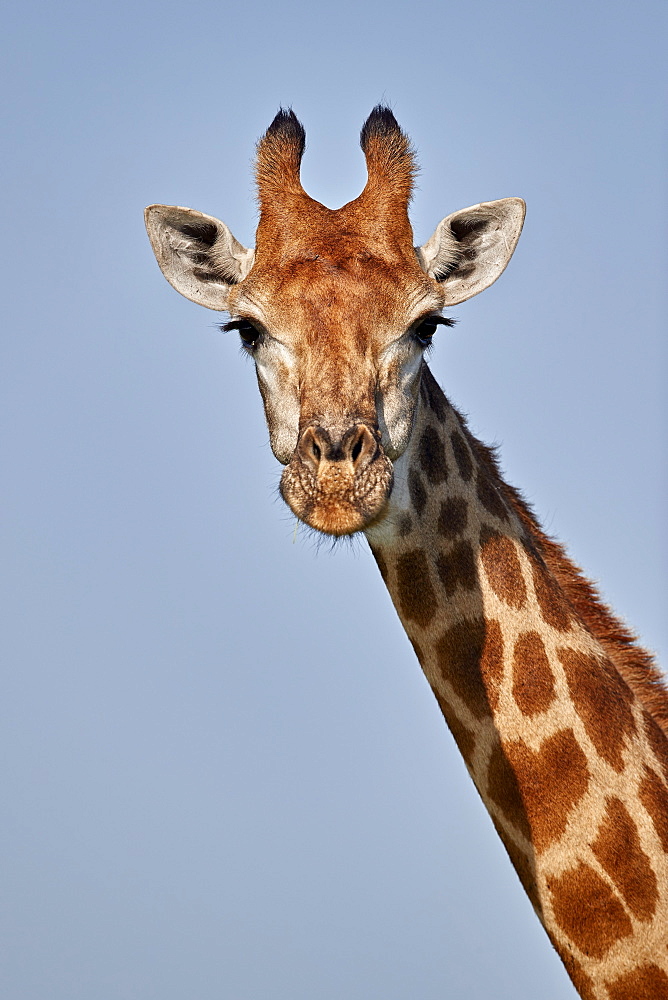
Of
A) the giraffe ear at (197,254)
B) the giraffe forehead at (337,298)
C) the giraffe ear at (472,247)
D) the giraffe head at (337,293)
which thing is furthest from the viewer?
the giraffe ear at (197,254)

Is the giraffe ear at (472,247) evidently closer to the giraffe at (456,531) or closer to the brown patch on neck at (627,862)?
the giraffe at (456,531)

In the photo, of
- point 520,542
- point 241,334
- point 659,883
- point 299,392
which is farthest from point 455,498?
point 659,883

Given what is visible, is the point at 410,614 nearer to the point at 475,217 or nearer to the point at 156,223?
the point at 475,217

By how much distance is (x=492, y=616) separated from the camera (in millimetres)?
7078

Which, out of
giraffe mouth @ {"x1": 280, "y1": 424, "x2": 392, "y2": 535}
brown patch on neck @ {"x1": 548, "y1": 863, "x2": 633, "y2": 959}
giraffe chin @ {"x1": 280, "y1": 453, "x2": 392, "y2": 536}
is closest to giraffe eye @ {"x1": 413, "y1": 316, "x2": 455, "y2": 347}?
giraffe mouth @ {"x1": 280, "y1": 424, "x2": 392, "y2": 535}

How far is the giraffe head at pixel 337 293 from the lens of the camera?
6.38 metres

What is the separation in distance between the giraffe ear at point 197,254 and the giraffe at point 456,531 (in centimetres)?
1

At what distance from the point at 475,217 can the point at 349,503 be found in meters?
2.75

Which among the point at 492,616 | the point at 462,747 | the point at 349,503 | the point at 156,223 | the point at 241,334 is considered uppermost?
the point at 156,223

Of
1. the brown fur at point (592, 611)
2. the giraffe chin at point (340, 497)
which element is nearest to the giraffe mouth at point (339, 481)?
the giraffe chin at point (340, 497)

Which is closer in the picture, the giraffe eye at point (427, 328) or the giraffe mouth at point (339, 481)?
the giraffe mouth at point (339, 481)

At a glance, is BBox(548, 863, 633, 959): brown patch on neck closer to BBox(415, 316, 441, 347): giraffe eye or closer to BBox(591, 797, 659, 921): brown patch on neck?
BBox(591, 797, 659, 921): brown patch on neck

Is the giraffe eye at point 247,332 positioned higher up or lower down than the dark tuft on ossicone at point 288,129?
lower down

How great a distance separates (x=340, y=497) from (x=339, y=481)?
0.31 feet
